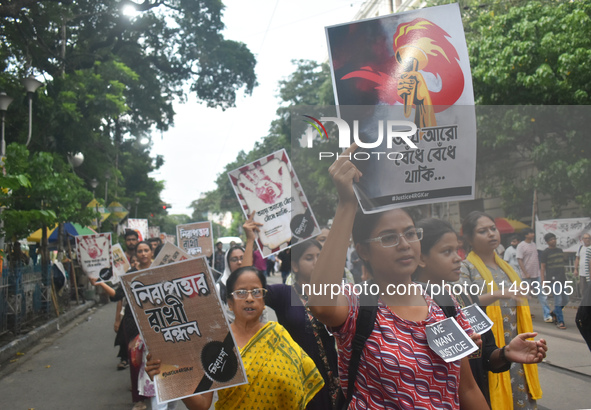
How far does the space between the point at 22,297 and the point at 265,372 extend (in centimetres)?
987

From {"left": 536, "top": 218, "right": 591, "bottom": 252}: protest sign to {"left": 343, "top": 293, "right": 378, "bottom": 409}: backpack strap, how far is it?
0.79m

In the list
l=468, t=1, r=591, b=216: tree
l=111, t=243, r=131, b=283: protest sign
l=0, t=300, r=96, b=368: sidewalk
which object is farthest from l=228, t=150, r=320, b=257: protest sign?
l=468, t=1, r=591, b=216: tree

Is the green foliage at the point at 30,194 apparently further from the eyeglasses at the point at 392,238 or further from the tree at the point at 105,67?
the eyeglasses at the point at 392,238

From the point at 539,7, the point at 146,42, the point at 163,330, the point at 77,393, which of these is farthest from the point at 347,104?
the point at 146,42

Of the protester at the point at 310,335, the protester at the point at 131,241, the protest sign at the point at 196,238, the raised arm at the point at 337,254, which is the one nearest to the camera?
the raised arm at the point at 337,254

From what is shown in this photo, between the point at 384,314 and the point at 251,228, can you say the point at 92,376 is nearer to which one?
the point at 251,228

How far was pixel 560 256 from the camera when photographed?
105 inches

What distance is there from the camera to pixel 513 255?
8.39 feet

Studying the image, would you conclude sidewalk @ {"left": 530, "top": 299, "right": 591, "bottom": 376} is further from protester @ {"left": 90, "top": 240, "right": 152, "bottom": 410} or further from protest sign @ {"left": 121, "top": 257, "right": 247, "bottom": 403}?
protest sign @ {"left": 121, "top": 257, "right": 247, "bottom": 403}

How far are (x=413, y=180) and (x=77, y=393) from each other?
6.44m

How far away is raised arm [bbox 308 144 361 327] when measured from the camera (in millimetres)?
2217

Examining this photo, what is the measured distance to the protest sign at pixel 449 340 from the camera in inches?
90.2

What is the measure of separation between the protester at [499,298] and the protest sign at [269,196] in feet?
5.50

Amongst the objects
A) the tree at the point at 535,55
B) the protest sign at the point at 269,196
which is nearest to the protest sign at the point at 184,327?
the protest sign at the point at 269,196
